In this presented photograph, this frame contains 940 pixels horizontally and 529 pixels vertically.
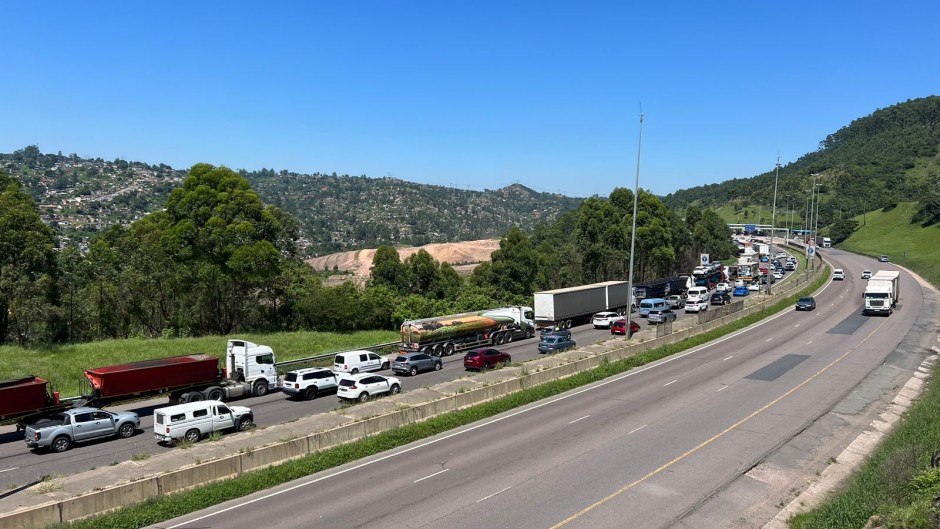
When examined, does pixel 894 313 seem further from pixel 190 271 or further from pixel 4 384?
pixel 4 384

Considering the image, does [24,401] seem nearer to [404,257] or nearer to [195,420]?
[195,420]

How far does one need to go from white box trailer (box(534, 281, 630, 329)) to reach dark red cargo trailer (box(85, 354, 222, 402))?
28.7 metres

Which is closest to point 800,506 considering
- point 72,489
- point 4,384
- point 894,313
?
point 72,489

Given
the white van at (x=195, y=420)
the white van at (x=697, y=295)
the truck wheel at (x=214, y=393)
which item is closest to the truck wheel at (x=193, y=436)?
the white van at (x=195, y=420)

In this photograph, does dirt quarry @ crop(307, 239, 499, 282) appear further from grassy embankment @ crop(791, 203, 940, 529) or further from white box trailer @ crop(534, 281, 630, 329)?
grassy embankment @ crop(791, 203, 940, 529)

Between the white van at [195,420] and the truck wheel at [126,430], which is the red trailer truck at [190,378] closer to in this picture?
the truck wheel at [126,430]

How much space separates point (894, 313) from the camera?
174 feet

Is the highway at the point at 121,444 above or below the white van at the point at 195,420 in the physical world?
below

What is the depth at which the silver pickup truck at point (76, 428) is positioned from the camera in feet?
74.2

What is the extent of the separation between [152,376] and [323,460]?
1267 cm

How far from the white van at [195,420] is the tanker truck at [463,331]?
1727cm

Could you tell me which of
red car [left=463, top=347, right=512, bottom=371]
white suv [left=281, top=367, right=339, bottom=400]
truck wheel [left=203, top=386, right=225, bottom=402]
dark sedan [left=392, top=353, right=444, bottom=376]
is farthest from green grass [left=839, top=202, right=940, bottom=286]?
truck wheel [left=203, top=386, right=225, bottom=402]

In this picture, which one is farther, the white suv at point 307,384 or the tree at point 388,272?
the tree at point 388,272

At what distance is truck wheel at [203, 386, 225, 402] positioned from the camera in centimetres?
2992
